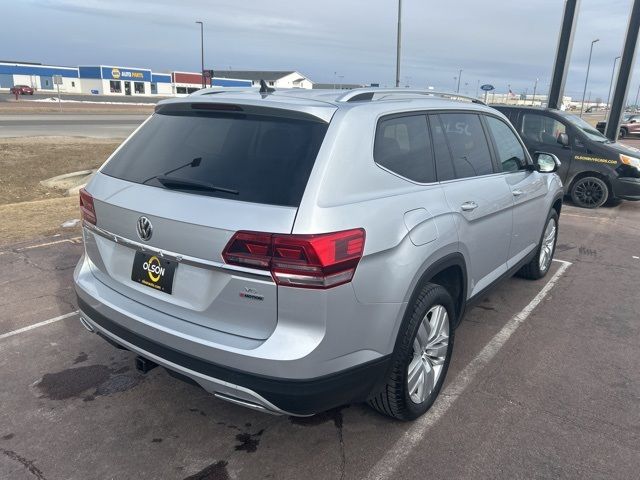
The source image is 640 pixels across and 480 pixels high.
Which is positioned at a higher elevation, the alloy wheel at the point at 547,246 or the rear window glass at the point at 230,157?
the rear window glass at the point at 230,157

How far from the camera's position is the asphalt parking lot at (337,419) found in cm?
265

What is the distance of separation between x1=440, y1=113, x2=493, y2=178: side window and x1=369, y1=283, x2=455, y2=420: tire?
36.6 inches

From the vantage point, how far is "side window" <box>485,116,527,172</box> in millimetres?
4117

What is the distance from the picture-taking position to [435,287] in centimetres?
289

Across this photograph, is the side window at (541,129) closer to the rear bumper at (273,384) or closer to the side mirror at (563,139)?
the side mirror at (563,139)

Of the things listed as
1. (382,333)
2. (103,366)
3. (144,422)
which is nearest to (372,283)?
(382,333)

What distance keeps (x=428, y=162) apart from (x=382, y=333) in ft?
3.79

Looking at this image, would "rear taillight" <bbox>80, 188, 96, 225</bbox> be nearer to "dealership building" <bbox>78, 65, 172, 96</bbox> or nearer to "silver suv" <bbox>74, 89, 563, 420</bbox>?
"silver suv" <bbox>74, 89, 563, 420</bbox>

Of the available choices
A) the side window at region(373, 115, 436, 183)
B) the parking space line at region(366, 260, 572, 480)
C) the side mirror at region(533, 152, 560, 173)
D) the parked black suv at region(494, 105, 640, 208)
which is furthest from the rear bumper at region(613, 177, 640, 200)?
the side window at region(373, 115, 436, 183)

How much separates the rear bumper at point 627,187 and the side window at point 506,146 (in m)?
6.41

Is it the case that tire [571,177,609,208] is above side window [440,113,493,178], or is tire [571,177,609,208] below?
below

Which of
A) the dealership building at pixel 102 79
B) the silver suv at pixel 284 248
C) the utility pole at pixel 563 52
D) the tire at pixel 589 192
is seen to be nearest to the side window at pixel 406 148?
the silver suv at pixel 284 248

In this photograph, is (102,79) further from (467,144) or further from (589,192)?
(467,144)

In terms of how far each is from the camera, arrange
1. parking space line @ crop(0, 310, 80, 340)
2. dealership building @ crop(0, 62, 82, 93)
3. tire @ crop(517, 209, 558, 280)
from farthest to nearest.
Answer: dealership building @ crop(0, 62, 82, 93)
tire @ crop(517, 209, 558, 280)
parking space line @ crop(0, 310, 80, 340)
